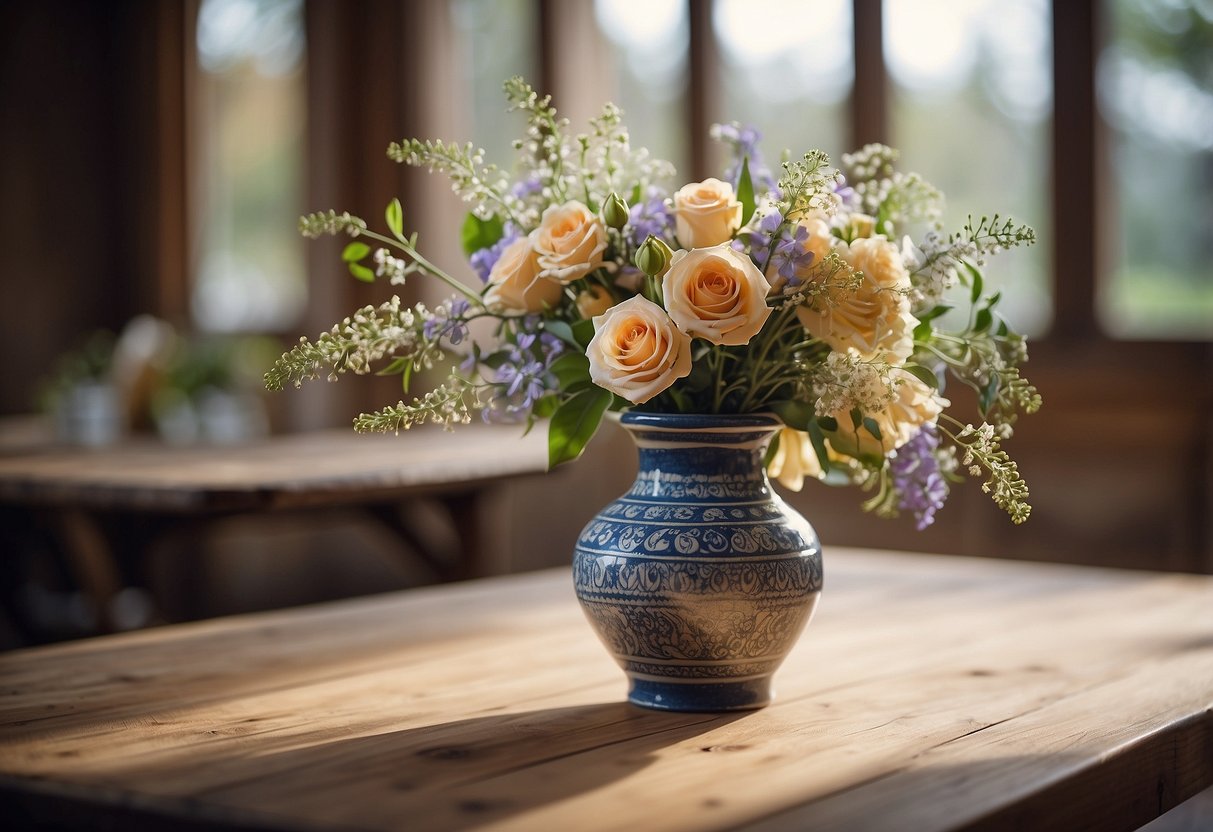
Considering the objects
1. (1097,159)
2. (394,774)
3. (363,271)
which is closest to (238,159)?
(1097,159)

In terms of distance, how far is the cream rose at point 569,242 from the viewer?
1.10m

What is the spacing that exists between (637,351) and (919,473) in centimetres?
33

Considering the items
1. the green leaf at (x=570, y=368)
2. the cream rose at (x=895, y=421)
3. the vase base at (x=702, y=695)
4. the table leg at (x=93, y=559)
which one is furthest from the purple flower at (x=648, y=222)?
the table leg at (x=93, y=559)

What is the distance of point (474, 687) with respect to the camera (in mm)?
1254

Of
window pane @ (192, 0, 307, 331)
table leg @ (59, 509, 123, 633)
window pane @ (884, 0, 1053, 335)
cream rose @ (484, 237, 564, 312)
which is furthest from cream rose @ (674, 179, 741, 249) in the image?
window pane @ (192, 0, 307, 331)

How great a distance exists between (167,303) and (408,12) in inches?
65.1

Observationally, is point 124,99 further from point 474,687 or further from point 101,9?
point 474,687

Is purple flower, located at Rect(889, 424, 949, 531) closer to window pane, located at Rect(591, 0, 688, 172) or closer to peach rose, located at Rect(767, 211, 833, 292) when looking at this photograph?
peach rose, located at Rect(767, 211, 833, 292)

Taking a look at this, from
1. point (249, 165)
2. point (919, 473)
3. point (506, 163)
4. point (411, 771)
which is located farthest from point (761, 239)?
point (249, 165)

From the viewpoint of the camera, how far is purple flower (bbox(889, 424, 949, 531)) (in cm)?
122

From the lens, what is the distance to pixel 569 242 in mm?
1103

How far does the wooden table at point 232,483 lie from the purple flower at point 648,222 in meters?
1.43

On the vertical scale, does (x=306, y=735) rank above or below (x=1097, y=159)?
below

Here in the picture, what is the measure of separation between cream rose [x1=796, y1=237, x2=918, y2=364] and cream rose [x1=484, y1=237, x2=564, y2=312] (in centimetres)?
21
